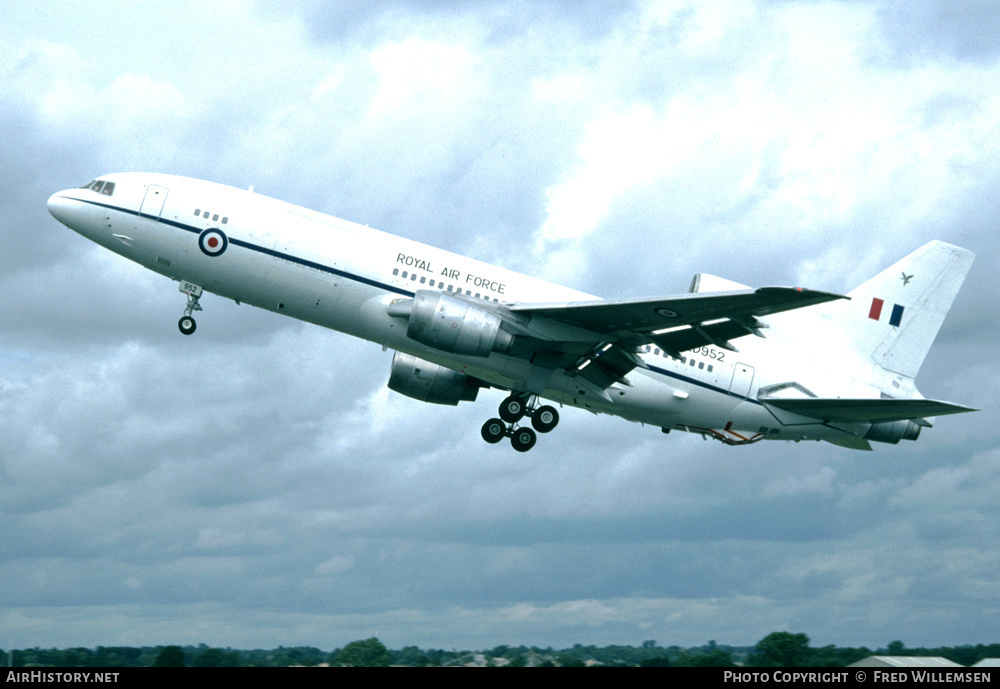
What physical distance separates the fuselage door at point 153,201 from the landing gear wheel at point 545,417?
16849 millimetres

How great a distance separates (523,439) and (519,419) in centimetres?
98

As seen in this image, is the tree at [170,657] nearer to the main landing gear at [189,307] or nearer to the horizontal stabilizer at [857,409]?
the main landing gear at [189,307]

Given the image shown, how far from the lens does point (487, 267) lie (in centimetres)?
3941

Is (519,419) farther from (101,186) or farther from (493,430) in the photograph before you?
(101,186)

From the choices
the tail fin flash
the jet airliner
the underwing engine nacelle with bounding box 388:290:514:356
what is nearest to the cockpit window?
the jet airliner

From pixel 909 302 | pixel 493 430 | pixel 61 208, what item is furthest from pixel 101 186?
pixel 909 302

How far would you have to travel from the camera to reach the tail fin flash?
4434 cm

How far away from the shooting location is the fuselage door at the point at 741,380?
40.5m

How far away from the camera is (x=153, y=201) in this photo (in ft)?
125

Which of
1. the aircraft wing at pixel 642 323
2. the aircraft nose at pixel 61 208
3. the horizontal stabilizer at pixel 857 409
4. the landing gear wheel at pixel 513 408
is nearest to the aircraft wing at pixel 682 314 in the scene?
the aircraft wing at pixel 642 323

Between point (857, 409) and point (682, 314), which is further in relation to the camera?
point (857, 409)

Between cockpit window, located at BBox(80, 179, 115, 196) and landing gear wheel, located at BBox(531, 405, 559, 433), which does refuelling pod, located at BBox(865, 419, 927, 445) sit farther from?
cockpit window, located at BBox(80, 179, 115, 196)
